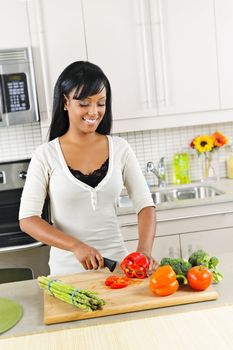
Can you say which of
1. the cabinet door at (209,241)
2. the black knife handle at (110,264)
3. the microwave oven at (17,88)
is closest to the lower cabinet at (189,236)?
the cabinet door at (209,241)

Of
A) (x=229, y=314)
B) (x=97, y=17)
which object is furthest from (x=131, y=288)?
(x=97, y=17)

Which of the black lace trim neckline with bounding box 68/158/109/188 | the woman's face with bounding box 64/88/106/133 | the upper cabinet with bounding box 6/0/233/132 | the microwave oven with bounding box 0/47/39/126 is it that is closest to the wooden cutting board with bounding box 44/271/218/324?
the black lace trim neckline with bounding box 68/158/109/188

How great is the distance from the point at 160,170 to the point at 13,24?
1.29 meters

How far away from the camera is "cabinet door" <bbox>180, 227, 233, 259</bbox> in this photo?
2.73 metres

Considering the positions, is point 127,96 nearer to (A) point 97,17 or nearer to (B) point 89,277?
(A) point 97,17

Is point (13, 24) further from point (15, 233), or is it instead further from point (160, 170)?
point (160, 170)

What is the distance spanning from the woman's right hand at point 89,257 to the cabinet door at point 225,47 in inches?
68.2

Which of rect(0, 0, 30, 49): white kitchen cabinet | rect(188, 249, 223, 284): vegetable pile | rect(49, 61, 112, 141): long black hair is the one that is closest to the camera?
rect(188, 249, 223, 284): vegetable pile

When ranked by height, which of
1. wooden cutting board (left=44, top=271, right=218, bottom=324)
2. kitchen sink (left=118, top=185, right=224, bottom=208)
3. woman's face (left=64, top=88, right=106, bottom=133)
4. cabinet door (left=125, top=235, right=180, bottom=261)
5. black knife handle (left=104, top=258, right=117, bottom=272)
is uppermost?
woman's face (left=64, top=88, right=106, bottom=133)

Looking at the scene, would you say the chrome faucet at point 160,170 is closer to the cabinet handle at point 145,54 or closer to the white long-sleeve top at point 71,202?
the cabinet handle at point 145,54

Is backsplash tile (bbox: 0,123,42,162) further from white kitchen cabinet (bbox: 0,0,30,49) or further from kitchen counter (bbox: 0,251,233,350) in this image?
→ kitchen counter (bbox: 0,251,233,350)

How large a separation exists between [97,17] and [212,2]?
2.26ft

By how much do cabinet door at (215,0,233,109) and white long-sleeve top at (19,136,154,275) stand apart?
140cm

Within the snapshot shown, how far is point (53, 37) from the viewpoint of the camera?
2748mm
